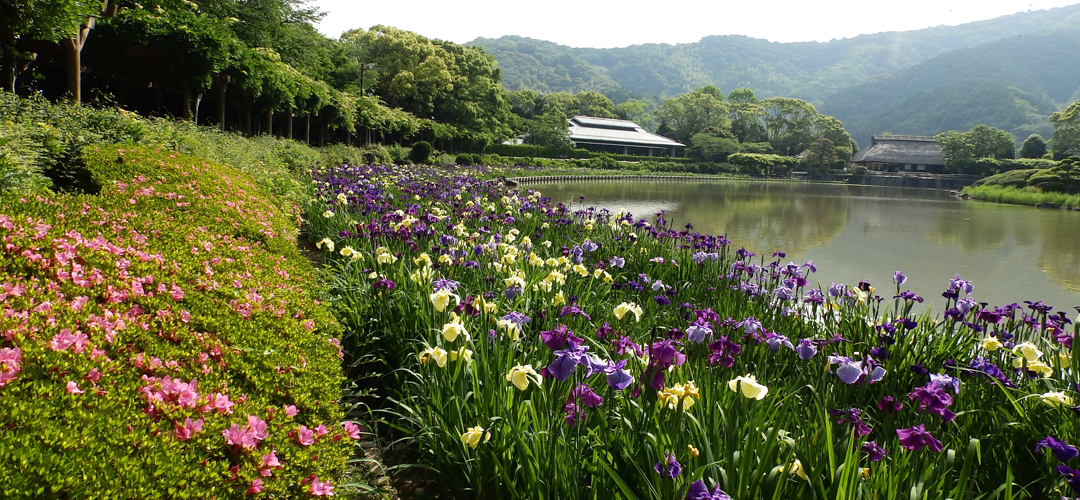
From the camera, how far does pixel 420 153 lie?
3325 centimetres

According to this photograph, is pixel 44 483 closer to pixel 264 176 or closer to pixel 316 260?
pixel 316 260

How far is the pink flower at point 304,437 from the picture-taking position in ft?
5.77

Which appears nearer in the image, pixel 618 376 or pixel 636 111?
pixel 618 376

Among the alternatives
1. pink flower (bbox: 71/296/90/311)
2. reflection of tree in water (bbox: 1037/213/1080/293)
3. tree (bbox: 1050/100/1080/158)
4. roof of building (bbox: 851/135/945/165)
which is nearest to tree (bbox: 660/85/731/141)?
roof of building (bbox: 851/135/945/165)

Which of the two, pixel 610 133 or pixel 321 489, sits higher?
pixel 610 133

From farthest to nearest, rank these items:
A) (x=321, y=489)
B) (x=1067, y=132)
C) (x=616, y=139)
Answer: (x=616, y=139) < (x=1067, y=132) < (x=321, y=489)

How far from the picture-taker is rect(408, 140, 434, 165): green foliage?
33062 millimetres

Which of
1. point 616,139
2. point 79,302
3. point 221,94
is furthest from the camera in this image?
point 616,139

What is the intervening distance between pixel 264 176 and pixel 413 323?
278 inches

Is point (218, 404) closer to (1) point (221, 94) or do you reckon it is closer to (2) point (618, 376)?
(2) point (618, 376)

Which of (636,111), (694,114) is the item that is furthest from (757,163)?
(636,111)

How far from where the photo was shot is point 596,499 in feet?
5.78

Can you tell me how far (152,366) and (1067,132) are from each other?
207 ft

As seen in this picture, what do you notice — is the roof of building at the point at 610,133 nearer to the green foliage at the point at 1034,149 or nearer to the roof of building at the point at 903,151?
the roof of building at the point at 903,151
